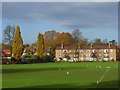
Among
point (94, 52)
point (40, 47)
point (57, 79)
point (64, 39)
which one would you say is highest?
point (64, 39)

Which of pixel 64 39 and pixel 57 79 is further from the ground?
pixel 64 39

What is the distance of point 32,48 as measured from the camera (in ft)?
372

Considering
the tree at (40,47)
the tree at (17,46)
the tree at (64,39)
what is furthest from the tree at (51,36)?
the tree at (17,46)

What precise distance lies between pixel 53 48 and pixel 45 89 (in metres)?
98.6

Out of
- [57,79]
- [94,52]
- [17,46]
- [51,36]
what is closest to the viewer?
[57,79]

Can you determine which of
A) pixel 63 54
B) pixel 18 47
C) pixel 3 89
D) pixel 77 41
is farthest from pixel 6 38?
pixel 3 89

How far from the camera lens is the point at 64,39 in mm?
108375

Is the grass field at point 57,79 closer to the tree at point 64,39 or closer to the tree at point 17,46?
the tree at point 17,46

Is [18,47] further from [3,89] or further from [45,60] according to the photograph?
[3,89]

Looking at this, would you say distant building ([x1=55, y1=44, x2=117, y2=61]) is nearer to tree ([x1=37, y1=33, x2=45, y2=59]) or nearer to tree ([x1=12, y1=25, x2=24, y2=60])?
tree ([x1=37, y1=33, x2=45, y2=59])

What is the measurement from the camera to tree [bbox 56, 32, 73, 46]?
106 meters

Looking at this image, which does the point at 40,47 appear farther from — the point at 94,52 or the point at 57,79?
the point at 57,79

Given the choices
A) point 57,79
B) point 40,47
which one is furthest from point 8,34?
point 57,79

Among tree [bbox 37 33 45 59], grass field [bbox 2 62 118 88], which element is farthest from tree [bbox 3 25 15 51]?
grass field [bbox 2 62 118 88]
